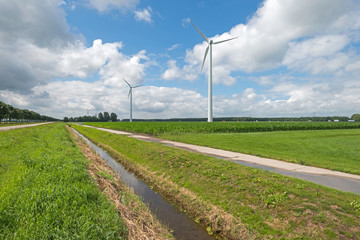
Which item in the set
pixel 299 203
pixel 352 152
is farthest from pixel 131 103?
pixel 299 203

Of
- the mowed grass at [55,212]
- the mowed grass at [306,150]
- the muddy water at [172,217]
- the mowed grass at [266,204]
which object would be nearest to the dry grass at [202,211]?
the mowed grass at [266,204]

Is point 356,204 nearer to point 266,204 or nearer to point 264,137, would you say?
point 266,204

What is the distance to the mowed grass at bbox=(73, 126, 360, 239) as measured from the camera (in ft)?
16.8

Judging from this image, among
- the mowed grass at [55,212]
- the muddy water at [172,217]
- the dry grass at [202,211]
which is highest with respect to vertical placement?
the mowed grass at [55,212]

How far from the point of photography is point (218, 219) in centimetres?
643

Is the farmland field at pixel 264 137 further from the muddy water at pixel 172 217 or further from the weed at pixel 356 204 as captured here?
the muddy water at pixel 172 217

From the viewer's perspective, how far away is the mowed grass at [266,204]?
512 centimetres

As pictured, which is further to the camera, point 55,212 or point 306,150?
point 306,150

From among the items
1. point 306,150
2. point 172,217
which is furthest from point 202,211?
point 306,150

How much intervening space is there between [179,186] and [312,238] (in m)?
5.28

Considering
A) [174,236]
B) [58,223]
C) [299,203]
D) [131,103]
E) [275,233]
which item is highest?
[131,103]

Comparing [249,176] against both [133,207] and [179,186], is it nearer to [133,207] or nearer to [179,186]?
[179,186]

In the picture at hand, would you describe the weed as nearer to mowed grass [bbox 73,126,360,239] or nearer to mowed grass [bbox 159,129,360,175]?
mowed grass [bbox 73,126,360,239]

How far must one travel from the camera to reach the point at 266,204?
243 inches
